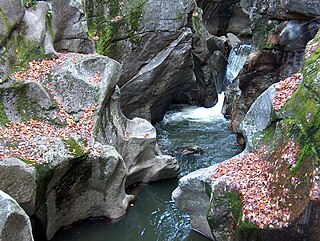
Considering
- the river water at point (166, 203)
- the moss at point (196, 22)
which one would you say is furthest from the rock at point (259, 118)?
the moss at point (196, 22)

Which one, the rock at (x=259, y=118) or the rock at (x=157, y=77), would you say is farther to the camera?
the rock at (x=157, y=77)

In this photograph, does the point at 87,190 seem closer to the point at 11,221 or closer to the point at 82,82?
the point at 82,82

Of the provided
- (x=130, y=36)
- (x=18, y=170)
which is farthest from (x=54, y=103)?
(x=130, y=36)

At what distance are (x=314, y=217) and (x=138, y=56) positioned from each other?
1163cm

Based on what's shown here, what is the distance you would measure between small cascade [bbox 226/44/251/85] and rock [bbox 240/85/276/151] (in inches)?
541

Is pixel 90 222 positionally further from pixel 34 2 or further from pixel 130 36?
pixel 130 36

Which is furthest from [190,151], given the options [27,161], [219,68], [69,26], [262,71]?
[219,68]

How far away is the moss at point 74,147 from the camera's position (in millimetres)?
9362

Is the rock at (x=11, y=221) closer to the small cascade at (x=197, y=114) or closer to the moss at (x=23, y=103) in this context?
the moss at (x=23, y=103)

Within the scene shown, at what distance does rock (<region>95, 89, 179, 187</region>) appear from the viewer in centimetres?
1212

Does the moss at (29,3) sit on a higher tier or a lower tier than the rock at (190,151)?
higher

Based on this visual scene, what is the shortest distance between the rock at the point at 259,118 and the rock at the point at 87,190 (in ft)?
11.9

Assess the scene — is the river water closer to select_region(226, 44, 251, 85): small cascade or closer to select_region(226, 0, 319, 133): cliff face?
select_region(226, 0, 319, 133): cliff face

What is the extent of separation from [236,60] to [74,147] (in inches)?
641
